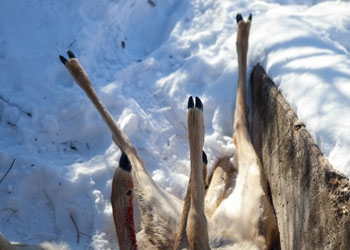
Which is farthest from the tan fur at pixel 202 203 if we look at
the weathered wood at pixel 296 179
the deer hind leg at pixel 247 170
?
the weathered wood at pixel 296 179

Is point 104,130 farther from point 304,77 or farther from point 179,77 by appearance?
point 304,77

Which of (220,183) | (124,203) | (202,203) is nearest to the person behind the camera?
(124,203)

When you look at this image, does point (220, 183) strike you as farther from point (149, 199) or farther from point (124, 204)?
point (124, 204)

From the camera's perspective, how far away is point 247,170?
13.0ft

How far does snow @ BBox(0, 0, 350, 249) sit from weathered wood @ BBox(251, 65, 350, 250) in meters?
Result: 0.13

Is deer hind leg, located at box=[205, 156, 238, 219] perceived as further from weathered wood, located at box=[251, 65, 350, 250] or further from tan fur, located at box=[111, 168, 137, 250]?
tan fur, located at box=[111, 168, 137, 250]

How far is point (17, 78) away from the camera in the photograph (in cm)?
464

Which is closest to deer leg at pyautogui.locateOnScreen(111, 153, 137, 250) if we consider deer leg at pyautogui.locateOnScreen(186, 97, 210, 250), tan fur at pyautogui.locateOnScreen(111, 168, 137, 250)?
tan fur at pyautogui.locateOnScreen(111, 168, 137, 250)

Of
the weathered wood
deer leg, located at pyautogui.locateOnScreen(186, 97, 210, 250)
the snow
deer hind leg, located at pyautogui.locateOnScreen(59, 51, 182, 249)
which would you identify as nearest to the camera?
the weathered wood

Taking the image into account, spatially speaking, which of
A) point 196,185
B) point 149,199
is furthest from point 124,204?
point 149,199

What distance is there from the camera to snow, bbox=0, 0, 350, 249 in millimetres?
3883

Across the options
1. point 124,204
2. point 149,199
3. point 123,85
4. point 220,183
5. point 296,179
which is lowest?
point 124,204

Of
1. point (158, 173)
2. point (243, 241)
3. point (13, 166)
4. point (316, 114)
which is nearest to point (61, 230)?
point (13, 166)

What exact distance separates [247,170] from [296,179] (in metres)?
0.64
